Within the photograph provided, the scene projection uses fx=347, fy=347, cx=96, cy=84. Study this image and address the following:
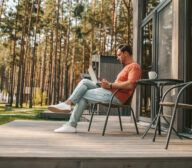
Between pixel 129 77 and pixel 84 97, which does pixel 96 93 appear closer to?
pixel 84 97

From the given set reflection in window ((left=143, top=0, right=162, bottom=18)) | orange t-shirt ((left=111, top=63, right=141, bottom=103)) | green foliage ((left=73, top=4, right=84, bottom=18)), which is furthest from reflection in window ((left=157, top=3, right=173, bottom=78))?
green foliage ((left=73, top=4, right=84, bottom=18))

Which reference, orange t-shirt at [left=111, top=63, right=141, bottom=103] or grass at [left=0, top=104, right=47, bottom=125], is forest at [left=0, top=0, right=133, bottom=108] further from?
orange t-shirt at [left=111, top=63, right=141, bottom=103]

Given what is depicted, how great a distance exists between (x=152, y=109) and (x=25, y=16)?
2162cm

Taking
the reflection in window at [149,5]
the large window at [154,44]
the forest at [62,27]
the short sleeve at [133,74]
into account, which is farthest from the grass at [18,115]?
the forest at [62,27]

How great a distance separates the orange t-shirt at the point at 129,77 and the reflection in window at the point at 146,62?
2.18 m

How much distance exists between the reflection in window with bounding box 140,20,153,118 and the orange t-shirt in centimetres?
218

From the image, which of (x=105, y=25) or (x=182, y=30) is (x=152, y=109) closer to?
(x=182, y=30)

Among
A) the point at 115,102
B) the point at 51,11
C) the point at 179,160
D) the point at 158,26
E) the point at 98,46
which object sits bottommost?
the point at 179,160

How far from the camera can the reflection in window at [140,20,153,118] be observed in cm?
652

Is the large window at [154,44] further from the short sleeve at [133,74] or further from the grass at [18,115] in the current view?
the grass at [18,115]

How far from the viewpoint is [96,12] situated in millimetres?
28156

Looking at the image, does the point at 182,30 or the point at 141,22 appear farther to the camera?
the point at 141,22

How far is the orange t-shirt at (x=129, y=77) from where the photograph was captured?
4.19 meters

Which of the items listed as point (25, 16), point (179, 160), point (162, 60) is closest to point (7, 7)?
point (25, 16)
